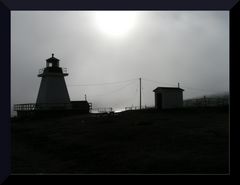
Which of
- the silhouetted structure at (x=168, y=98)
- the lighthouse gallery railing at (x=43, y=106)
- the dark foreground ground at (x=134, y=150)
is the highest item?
the silhouetted structure at (x=168, y=98)

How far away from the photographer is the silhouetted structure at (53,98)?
106 ft

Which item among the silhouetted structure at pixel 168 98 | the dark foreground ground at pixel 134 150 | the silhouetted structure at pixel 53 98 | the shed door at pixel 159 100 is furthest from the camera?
the silhouetted structure at pixel 53 98

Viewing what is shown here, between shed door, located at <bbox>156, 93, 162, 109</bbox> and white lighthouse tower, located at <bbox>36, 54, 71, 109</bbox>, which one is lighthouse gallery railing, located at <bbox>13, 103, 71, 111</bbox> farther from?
shed door, located at <bbox>156, 93, 162, 109</bbox>

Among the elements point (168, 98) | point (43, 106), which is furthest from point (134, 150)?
point (43, 106)

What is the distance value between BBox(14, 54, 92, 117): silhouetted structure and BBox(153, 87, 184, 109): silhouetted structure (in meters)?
9.54

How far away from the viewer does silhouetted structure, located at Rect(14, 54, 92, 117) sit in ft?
106

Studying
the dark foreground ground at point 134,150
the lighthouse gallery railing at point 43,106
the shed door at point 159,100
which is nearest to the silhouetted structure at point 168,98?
the shed door at point 159,100

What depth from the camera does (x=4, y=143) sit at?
3.78m

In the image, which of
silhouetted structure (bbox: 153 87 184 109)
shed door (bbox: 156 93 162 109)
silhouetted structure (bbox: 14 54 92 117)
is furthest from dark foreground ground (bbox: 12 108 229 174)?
silhouetted structure (bbox: 14 54 92 117)

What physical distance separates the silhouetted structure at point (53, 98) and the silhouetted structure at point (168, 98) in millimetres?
9543

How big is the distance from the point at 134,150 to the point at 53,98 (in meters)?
22.8

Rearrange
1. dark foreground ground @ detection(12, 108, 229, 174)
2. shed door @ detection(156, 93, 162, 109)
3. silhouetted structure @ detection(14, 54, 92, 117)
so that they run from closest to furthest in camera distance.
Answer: dark foreground ground @ detection(12, 108, 229, 174), shed door @ detection(156, 93, 162, 109), silhouetted structure @ detection(14, 54, 92, 117)

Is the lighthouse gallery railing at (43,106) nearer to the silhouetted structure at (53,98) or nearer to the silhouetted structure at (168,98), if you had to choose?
the silhouetted structure at (53,98)
